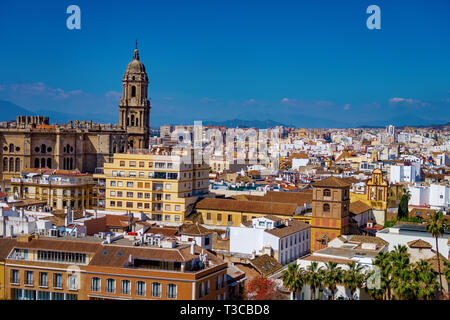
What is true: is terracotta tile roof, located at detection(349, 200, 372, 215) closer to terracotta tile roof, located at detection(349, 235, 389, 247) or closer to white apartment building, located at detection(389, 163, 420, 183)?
terracotta tile roof, located at detection(349, 235, 389, 247)

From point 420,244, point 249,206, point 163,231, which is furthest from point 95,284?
point 249,206

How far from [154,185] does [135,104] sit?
53.2ft

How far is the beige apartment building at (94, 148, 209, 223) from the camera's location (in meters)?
32.0

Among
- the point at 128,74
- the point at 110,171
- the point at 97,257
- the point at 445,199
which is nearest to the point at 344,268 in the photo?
the point at 97,257

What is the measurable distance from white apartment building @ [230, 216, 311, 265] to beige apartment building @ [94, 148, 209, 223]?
561cm

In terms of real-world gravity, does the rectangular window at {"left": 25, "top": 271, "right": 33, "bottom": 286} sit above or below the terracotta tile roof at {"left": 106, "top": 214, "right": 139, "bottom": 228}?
below

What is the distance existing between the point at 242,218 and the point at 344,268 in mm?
11629

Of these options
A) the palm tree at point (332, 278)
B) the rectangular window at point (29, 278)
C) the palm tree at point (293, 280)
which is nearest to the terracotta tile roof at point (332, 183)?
the palm tree at point (332, 278)

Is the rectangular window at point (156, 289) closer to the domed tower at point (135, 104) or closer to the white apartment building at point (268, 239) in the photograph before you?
the white apartment building at point (268, 239)

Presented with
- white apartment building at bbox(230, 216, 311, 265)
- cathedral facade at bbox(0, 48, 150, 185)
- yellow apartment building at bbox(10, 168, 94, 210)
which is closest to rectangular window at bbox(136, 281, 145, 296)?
white apartment building at bbox(230, 216, 311, 265)

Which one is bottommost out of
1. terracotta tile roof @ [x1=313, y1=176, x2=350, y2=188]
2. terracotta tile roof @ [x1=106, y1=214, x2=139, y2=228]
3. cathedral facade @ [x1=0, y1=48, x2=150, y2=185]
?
terracotta tile roof @ [x1=106, y1=214, x2=139, y2=228]

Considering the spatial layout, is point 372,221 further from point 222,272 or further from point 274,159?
point 274,159

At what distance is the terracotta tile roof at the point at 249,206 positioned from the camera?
102 ft

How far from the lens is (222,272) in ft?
59.3
